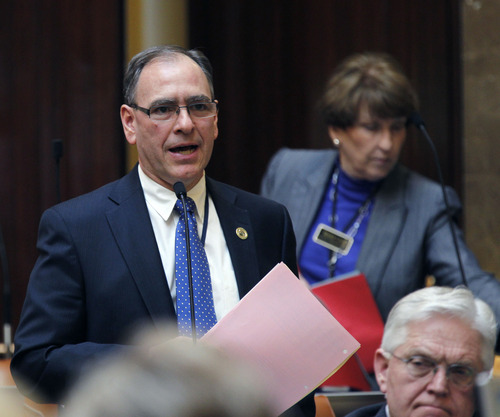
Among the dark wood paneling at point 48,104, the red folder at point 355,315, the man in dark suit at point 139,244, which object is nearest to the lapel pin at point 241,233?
the man in dark suit at point 139,244

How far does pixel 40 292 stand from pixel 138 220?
29 cm

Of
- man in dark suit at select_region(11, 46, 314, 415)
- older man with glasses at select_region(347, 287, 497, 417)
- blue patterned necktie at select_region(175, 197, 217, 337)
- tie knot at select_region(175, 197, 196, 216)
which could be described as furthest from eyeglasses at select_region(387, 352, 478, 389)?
tie knot at select_region(175, 197, 196, 216)

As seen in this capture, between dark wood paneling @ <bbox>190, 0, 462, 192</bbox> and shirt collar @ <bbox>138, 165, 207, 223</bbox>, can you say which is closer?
shirt collar @ <bbox>138, 165, 207, 223</bbox>

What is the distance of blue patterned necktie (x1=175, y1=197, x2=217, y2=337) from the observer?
6.39 ft

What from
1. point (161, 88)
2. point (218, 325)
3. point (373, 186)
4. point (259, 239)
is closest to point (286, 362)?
point (218, 325)

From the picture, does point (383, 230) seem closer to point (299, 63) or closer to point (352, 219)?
point (352, 219)

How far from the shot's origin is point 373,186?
3.25 meters

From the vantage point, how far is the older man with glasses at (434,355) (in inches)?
86.9

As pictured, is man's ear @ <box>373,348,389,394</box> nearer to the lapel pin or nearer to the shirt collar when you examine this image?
the lapel pin

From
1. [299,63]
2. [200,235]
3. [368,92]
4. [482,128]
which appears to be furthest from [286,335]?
[299,63]

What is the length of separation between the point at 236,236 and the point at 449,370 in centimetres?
66

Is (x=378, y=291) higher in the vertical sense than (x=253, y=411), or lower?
lower

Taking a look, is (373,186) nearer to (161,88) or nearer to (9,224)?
(161,88)

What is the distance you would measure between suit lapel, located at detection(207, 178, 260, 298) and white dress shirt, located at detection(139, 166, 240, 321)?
20mm
